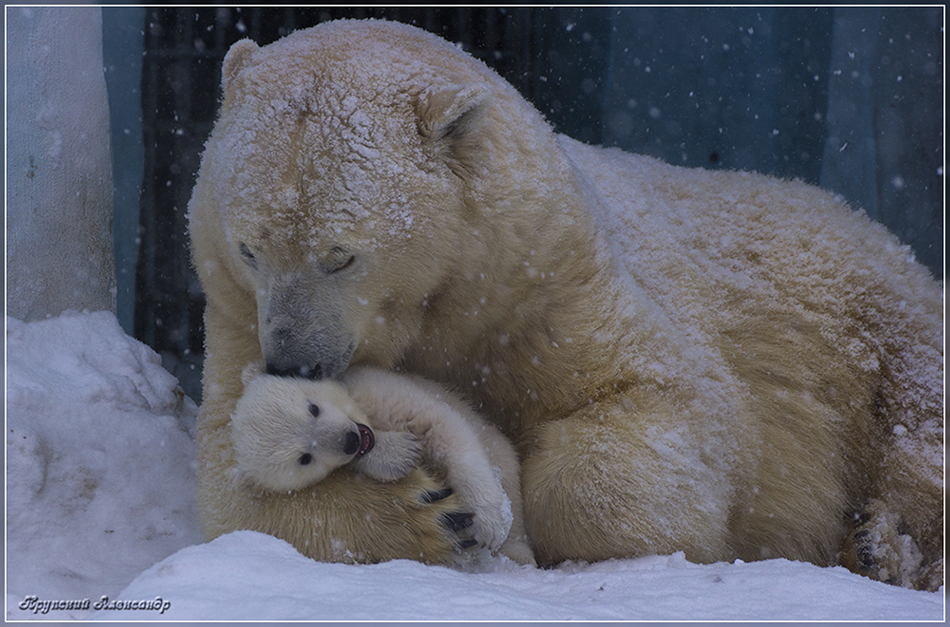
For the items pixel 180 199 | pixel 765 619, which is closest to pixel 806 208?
pixel 765 619

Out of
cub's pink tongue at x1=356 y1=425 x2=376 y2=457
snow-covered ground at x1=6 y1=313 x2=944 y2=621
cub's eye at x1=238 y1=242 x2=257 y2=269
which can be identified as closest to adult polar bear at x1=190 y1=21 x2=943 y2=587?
cub's eye at x1=238 y1=242 x2=257 y2=269

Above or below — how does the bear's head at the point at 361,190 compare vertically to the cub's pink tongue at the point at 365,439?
above

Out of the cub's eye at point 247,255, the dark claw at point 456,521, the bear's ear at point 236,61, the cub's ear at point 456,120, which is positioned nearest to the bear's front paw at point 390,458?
the dark claw at point 456,521

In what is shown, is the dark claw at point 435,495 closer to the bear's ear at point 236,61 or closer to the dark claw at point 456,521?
the dark claw at point 456,521

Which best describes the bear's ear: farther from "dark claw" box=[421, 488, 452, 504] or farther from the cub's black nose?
"dark claw" box=[421, 488, 452, 504]

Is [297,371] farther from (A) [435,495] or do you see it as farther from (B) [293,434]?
(A) [435,495]

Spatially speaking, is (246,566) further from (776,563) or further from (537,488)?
(776,563)

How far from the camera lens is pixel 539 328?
7.76 feet

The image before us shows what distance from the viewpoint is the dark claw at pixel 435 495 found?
6.91 ft

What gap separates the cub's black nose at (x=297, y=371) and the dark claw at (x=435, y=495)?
428mm

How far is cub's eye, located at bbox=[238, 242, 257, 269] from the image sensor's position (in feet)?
6.96

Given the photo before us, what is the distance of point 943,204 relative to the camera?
134 inches

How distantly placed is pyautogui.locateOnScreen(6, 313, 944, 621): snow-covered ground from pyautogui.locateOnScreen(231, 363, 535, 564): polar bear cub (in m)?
0.18

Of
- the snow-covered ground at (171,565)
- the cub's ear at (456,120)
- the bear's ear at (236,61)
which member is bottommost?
the snow-covered ground at (171,565)
